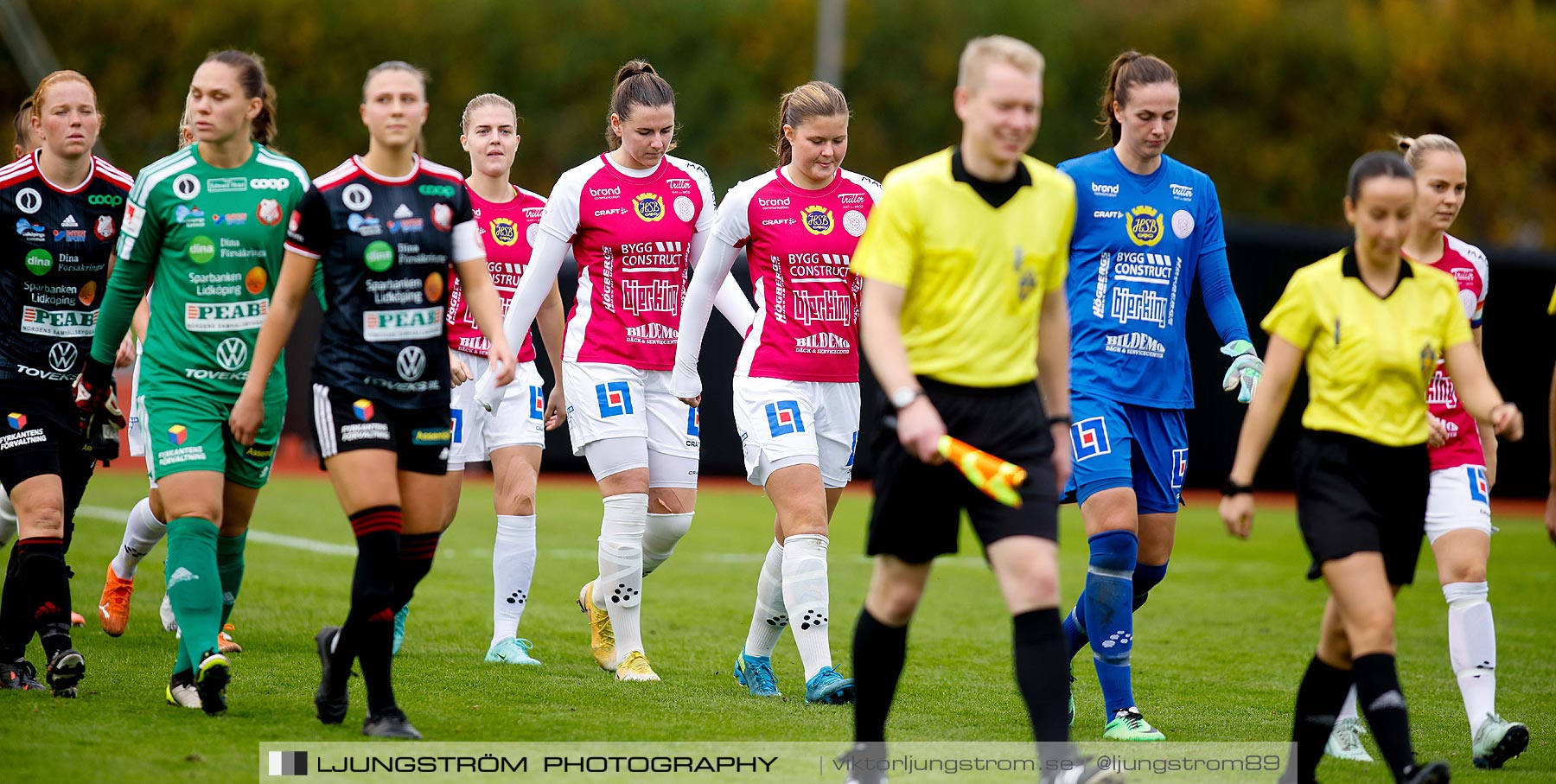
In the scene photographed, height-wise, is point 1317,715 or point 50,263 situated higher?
point 50,263

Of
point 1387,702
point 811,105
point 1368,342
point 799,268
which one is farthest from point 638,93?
point 1387,702

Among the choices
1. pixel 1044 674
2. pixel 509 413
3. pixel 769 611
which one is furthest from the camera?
pixel 509 413

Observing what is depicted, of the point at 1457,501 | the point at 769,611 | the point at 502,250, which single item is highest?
the point at 502,250

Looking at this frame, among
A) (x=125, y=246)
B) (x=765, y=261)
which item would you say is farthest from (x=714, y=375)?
(x=125, y=246)

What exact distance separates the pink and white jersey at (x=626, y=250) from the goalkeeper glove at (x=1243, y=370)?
248cm

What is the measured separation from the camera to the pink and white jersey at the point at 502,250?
792cm

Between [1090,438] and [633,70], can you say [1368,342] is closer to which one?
[1090,438]

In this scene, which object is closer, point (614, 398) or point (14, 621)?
point (14, 621)

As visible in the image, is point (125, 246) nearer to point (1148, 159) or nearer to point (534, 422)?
point (534, 422)

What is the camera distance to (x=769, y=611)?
702 cm

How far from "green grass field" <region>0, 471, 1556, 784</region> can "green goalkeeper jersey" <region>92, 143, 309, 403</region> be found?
1.26 m

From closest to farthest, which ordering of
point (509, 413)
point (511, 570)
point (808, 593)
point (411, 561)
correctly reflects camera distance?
point (411, 561) → point (808, 593) → point (511, 570) → point (509, 413)

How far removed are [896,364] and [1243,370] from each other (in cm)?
225

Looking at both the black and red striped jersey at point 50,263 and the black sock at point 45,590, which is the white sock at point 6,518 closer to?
the black sock at point 45,590
